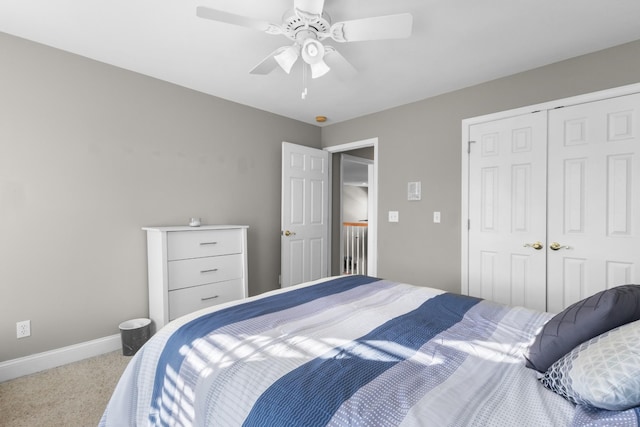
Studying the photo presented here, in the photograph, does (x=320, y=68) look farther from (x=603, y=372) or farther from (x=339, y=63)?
(x=603, y=372)

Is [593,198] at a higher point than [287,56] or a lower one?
lower

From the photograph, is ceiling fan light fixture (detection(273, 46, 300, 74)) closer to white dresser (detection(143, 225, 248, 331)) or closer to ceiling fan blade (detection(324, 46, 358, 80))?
ceiling fan blade (detection(324, 46, 358, 80))

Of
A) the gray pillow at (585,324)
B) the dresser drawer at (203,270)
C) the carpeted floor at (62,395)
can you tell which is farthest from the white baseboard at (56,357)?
the gray pillow at (585,324)

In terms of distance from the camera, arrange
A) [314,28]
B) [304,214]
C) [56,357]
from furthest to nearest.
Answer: [304,214], [56,357], [314,28]

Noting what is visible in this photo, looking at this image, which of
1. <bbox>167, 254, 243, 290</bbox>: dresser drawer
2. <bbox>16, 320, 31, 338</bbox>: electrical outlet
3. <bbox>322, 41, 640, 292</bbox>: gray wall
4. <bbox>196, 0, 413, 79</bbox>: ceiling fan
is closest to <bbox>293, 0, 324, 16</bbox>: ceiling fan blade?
<bbox>196, 0, 413, 79</bbox>: ceiling fan

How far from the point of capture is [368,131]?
3.92 meters

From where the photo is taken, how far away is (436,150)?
3.31 metres

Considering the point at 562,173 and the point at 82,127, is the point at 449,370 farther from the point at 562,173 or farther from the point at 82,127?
the point at 82,127

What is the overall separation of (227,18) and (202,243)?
1891mm

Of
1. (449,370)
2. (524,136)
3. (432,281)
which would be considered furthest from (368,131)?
(449,370)

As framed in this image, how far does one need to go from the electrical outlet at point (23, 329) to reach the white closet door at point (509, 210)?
3.75 meters

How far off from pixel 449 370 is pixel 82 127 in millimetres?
3070

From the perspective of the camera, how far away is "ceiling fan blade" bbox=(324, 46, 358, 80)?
197 centimetres

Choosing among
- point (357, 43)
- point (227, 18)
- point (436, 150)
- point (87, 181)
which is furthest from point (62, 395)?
point (436, 150)
